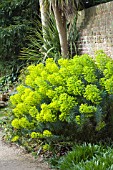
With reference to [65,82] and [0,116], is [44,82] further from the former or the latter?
[0,116]

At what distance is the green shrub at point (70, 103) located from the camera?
15.6 feet

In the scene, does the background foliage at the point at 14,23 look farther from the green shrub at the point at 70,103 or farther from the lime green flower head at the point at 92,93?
the lime green flower head at the point at 92,93

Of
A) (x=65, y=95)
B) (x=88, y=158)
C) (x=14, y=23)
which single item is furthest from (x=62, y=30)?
(x=88, y=158)

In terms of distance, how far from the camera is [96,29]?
25.9 ft

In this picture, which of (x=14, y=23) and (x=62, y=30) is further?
(x=14, y=23)

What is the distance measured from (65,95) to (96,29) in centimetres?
344

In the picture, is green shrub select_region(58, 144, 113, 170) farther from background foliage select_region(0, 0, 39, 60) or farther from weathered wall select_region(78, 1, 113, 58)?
background foliage select_region(0, 0, 39, 60)

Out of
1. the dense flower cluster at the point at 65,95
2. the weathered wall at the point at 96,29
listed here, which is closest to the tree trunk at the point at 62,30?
the weathered wall at the point at 96,29

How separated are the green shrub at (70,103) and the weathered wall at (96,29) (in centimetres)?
229

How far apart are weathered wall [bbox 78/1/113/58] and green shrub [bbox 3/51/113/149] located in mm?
2290

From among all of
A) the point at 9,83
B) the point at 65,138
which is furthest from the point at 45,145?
the point at 9,83

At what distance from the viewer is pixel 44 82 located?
202 inches

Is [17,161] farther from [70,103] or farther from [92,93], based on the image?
[92,93]

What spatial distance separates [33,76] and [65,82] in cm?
70
